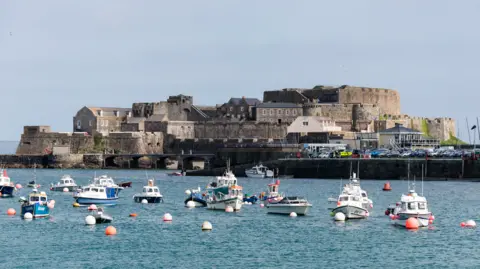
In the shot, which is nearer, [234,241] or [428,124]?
[234,241]

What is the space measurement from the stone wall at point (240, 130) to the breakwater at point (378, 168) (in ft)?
84.5

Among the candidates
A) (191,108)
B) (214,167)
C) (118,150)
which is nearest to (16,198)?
(214,167)

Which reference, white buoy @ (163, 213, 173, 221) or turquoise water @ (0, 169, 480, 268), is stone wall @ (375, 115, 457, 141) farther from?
white buoy @ (163, 213, 173, 221)

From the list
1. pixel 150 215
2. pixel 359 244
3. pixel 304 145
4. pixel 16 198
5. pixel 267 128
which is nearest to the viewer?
pixel 359 244

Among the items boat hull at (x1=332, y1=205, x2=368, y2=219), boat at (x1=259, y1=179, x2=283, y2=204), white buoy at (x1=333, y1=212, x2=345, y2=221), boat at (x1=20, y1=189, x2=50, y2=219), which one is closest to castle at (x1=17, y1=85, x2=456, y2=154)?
boat at (x1=259, y1=179, x2=283, y2=204)

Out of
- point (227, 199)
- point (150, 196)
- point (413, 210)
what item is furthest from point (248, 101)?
point (413, 210)

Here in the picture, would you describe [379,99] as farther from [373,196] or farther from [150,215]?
[150,215]

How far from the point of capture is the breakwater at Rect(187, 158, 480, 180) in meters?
101

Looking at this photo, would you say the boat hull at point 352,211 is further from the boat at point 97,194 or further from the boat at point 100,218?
the boat at point 97,194

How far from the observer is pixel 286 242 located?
168 ft

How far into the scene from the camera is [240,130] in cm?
14312

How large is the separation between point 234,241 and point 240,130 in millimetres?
91700

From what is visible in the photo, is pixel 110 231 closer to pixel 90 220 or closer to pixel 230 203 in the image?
pixel 90 220

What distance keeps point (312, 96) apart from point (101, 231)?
324 feet
